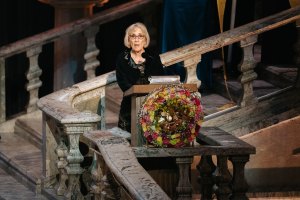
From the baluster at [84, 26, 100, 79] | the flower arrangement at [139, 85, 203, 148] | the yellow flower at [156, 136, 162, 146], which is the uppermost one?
the baluster at [84, 26, 100, 79]

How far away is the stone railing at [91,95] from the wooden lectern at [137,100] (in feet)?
2.08

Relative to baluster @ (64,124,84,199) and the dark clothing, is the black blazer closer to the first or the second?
the dark clothing

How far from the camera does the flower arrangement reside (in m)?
11.8

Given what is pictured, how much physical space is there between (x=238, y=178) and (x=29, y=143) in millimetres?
4237

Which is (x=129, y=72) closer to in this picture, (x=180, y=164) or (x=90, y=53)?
(x=180, y=164)

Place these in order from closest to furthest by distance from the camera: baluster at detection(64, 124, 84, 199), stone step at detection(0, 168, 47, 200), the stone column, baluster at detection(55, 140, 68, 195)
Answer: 1. baluster at detection(64, 124, 84, 199)
2. baluster at detection(55, 140, 68, 195)
3. stone step at detection(0, 168, 47, 200)
4. the stone column

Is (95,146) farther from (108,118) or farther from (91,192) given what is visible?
(108,118)

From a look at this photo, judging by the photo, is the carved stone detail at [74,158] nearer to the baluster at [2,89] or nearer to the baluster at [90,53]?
the baluster at [2,89]

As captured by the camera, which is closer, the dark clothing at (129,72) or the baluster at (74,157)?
the baluster at (74,157)

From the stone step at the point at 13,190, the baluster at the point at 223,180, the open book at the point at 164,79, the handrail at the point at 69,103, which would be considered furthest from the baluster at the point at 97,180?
the stone step at the point at 13,190

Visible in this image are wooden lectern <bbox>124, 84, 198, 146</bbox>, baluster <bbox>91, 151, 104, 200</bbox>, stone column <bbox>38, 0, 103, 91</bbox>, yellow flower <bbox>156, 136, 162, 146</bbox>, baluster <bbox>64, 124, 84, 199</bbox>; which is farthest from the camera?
stone column <bbox>38, 0, 103, 91</bbox>

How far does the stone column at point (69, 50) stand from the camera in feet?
55.7

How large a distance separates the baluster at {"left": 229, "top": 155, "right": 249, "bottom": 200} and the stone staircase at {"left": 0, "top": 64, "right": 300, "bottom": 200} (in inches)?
65.3

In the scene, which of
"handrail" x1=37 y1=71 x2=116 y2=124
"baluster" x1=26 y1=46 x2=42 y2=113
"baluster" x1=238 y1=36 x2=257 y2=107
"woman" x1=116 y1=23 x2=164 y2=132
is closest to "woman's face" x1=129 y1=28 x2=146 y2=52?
"woman" x1=116 y1=23 x2=164 y2=132
